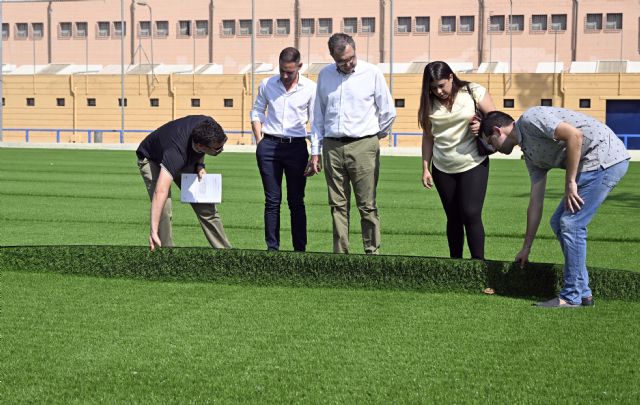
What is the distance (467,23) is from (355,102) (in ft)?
188

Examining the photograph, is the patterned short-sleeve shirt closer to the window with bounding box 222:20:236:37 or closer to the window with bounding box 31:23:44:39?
the window with bounding box 222:20:236:37

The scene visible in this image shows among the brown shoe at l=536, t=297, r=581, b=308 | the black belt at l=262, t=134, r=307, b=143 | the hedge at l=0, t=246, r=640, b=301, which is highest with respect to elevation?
the black belt at l=262, t=134, r=307, b=143

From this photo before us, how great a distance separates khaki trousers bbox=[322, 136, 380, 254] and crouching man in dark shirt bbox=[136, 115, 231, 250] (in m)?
1.06

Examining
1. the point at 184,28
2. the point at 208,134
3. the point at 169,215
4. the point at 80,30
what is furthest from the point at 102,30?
the point at 208,134

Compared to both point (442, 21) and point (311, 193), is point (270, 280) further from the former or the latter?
point (442, 21)

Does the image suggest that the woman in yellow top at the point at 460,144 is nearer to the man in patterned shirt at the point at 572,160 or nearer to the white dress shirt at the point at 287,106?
the man in patterned shirt at the point at 572,160

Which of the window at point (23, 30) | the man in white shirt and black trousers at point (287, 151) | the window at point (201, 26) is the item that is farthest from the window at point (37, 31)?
the man in white shirt and black trousers at point (287, 151)

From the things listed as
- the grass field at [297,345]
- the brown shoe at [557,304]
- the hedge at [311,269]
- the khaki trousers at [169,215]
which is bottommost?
the grass field at [297,345]

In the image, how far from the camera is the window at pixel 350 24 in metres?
65.9

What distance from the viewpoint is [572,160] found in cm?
A: 668

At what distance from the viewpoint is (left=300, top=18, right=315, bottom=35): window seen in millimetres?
66562

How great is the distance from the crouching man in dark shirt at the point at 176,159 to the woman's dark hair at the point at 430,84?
1.56m

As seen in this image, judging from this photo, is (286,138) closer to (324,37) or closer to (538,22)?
(538,22)

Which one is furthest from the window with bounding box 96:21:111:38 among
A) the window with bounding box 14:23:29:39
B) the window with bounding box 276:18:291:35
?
the window with bounding box 276:18:291:35
